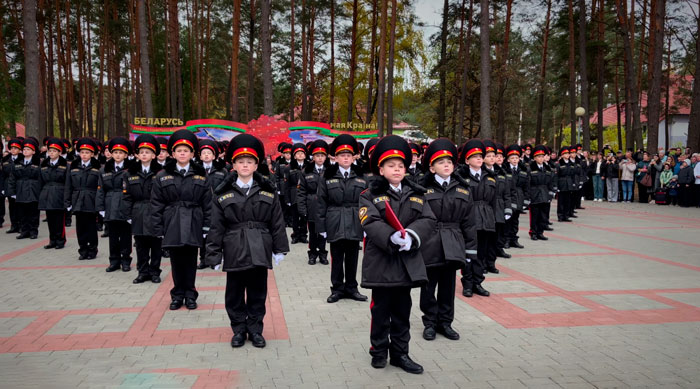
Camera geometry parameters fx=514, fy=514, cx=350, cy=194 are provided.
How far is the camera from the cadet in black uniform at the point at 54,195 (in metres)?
11.4

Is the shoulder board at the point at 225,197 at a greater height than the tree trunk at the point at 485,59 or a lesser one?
lesser


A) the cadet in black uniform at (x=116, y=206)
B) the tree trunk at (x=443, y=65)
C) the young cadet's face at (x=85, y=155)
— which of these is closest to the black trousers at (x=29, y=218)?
the young cadet's face at (x=85, y=155)

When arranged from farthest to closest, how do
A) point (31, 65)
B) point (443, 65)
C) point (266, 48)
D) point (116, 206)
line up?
point (443, 65) → point (266, 48) → point (31, 65) → point (116, 206)

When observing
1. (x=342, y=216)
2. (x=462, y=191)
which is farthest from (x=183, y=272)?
(x=462, y=191)

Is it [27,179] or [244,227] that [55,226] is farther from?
[244,227]

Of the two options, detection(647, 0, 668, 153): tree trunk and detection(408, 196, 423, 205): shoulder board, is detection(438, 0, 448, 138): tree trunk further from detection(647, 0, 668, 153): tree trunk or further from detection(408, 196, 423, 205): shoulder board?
detection(408, 196, 423, 205): shoulder board

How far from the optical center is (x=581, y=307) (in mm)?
6930

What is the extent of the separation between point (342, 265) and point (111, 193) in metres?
4.59

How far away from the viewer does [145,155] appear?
811 cm

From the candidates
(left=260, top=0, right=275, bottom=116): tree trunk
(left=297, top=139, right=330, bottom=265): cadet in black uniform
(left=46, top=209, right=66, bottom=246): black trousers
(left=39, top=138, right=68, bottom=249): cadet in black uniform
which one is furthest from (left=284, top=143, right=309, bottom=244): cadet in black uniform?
(left=260, top=0, right=275, bottom=116): tree trunk

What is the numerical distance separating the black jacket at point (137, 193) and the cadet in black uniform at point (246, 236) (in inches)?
127

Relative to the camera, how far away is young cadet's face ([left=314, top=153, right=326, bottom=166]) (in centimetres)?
1063

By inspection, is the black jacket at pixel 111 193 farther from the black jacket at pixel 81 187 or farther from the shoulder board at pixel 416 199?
the shoulder board at pixel 416 199

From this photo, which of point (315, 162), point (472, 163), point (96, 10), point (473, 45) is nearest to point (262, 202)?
point (472, 163)
